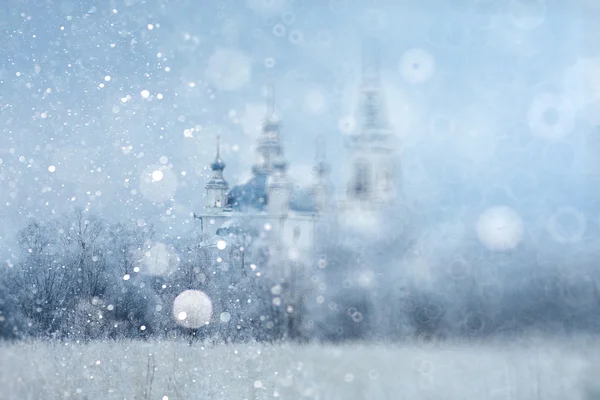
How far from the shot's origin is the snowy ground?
257 inches

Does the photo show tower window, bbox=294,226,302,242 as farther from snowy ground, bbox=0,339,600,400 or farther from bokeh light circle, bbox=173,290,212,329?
snowy ground, bbox=0,339,600,400

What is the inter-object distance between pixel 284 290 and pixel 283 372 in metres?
2.56

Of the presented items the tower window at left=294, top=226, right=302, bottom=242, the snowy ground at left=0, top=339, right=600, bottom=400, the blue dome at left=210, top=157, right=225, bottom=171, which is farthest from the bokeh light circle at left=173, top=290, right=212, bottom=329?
the blue dome at left=210, top=157, right=225, bottom=171

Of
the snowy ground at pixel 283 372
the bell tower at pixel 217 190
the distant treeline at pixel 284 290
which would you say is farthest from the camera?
the bell tower at pixel 217 190

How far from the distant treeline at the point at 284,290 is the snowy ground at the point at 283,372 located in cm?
68

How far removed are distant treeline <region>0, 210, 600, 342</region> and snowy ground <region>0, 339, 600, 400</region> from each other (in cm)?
68

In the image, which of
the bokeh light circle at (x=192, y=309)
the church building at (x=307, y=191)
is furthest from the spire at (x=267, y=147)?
the bokeh light circle at (x=192, y=309)

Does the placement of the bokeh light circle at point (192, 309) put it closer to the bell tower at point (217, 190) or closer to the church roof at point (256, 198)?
the bell tower at point (217, 190)

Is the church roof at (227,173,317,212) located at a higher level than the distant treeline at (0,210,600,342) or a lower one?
higher

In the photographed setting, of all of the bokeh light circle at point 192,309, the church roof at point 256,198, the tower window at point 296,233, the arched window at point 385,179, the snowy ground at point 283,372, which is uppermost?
the arched window at point 385,179

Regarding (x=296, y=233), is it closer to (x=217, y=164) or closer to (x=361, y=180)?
(x=217, y=164)

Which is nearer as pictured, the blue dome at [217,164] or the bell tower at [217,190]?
the bell tower at [217,190]

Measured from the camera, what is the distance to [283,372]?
6.97 m

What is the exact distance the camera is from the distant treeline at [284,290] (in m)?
8.43
